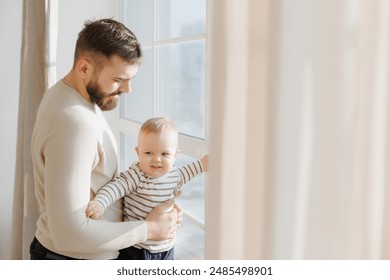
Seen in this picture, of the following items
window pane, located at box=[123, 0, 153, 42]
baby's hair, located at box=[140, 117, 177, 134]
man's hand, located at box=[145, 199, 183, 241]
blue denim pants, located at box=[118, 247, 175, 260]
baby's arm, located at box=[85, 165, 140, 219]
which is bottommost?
blue denim pants, located at box=[118, 247, 175, 260]

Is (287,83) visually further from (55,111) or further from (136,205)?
(136,205)

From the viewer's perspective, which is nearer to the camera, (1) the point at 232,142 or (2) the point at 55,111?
(1) the point at 232,142

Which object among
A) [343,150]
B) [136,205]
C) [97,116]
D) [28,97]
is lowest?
[136,205]

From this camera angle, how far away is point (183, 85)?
2.36 m

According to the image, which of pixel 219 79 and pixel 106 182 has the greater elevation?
pixel 219 79

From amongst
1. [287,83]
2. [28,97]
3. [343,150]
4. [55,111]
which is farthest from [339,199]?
[28,97]

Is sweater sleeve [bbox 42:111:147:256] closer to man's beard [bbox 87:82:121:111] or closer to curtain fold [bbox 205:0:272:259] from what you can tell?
man's beard [bbox 87:82:121:111]

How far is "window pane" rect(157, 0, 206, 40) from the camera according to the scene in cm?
213

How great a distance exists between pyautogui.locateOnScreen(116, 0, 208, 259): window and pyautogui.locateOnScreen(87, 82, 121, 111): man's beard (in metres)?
0.44

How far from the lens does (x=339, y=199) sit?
769 mm

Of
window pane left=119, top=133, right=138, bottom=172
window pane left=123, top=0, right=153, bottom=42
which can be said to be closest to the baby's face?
window pane left=123, top=0, right=153, bottom=42

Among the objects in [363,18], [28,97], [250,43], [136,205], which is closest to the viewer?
[363,18]

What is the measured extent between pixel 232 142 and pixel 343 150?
201 mm

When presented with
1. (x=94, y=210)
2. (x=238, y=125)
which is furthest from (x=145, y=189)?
(x=238, y=125)
